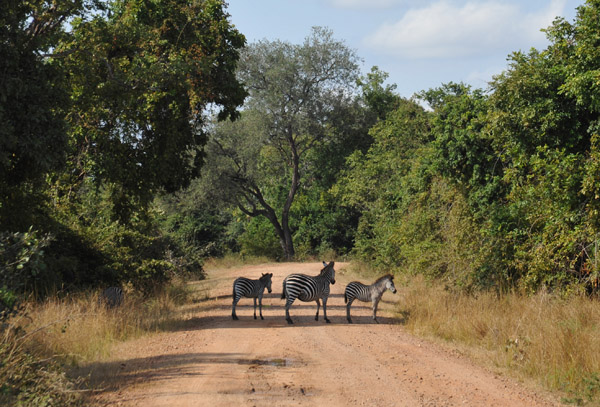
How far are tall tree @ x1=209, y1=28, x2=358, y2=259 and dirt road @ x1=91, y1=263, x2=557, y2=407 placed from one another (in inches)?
1150

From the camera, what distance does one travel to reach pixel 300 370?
9.72 metres

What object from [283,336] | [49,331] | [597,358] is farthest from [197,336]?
[597,358]

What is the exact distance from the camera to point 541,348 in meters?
9.83

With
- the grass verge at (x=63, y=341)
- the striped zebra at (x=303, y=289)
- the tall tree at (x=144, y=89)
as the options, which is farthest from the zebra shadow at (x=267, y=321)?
the tall tree at (x=144, y=89)

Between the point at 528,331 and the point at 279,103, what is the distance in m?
34.2

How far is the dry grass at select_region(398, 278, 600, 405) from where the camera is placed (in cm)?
904

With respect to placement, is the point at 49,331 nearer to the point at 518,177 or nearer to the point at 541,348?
the point at 541,348

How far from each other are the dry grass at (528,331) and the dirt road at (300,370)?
526 mm

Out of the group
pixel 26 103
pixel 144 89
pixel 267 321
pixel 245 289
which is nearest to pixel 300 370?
pixel 267 321

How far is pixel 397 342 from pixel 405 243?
323 inches

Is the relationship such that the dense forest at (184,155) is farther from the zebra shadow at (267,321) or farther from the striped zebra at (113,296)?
→ the zebra shadow at (267,321)

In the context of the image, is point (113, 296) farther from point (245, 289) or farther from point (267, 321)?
point (267, 321)

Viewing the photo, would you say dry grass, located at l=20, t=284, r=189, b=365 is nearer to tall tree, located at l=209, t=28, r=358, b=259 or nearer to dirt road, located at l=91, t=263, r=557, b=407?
dirt road, located at l=91, t=263, r=557, b=407

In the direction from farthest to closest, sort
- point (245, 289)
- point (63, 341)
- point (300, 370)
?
point (245, 289) → point (63, 341) → point (300, 370)
